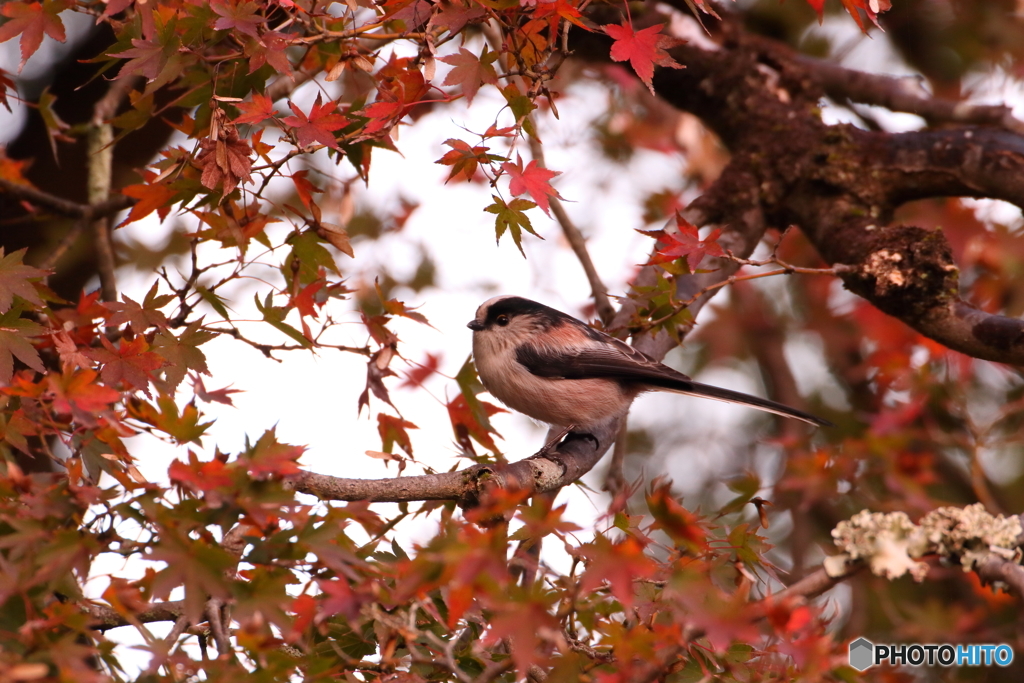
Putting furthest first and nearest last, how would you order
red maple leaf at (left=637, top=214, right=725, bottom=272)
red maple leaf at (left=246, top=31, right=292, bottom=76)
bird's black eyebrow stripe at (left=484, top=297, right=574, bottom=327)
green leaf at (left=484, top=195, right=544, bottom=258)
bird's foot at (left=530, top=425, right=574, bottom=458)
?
bird's black eyebrow stripe at (left=484, top=297, right=574, bottom=327) → bird's foot at (left=530, top=425, right=574, bottom=458) → red maple leaf at (left=637, top=214, right=725, bottom=272) → green leaf at (left=484, top=195, right=544, bottom=258) → red maple leaf at (left=246, top=31, right=292, bottom=76)

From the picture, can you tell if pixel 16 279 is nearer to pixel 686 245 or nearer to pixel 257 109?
pixel 257 109

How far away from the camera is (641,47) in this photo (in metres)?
2.77

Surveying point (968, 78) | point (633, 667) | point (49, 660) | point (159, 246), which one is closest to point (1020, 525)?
point (633, 667)

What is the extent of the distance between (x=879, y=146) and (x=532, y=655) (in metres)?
3.44

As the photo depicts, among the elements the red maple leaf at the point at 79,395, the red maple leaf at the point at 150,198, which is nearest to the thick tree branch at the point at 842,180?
the red maple leaf at the point at 150,198

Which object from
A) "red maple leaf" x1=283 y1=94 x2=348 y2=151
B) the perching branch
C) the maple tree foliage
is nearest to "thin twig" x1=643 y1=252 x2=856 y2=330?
the maple tree foliage

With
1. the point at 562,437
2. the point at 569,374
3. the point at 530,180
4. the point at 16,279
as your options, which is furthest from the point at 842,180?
the point at 16,279

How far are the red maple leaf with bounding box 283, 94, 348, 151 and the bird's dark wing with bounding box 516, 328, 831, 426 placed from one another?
6.19 feet

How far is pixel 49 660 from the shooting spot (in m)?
1.71

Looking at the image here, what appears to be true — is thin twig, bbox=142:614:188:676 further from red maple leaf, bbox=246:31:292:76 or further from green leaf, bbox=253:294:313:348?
red maple leaf, bbox=246:31:292:76

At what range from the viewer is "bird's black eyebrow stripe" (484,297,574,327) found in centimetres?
448

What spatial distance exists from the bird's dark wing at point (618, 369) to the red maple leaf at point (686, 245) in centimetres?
101

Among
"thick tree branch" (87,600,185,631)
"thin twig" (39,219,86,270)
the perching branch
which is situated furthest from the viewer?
"thin twig" (39,219,86,270)

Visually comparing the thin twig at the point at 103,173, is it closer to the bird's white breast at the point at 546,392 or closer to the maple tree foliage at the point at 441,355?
the maple tree foliage at the point at 441,355
